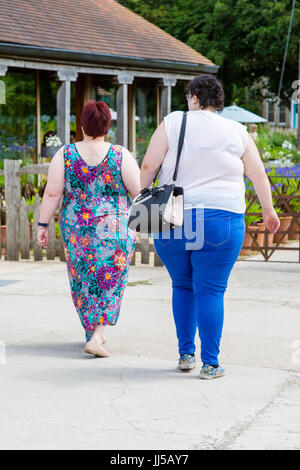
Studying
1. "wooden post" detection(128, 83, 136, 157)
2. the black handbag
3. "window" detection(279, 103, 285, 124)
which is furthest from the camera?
"window" detection(279, 103, 285, 124)

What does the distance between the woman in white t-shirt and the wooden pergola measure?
452 inches

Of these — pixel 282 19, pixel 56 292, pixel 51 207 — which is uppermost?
pixel 282 19

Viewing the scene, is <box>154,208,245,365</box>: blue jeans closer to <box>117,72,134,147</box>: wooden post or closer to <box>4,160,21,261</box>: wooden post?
<box>4,160,21,261</box>: wooden post

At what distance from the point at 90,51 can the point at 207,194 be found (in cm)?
1381

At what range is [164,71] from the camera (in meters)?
21.6

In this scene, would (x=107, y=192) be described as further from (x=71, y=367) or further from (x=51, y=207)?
(x=71, y=367)

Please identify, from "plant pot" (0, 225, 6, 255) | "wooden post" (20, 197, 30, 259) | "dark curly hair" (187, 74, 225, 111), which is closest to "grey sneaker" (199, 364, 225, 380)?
"dark curly hair" (187, 74, 225, 111)

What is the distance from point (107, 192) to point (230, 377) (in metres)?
1.59

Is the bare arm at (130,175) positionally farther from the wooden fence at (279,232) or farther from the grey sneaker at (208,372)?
the wooden fence at (279,232)

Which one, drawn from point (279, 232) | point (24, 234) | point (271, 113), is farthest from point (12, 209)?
point (271, 113)

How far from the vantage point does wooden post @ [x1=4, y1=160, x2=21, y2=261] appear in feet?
38.4

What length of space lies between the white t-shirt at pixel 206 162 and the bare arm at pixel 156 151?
3cm
